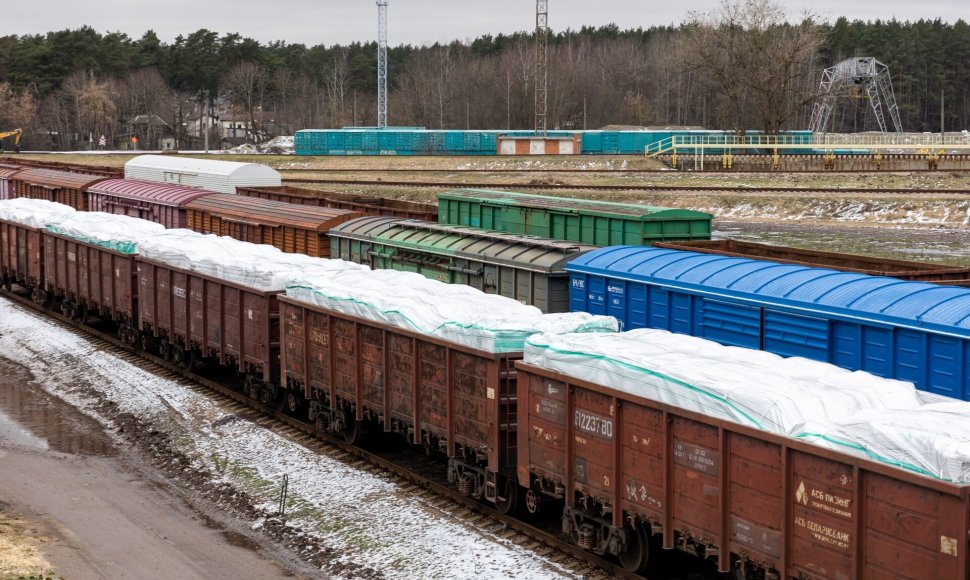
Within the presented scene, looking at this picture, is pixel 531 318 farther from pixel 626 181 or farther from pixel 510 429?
pixel 626 181

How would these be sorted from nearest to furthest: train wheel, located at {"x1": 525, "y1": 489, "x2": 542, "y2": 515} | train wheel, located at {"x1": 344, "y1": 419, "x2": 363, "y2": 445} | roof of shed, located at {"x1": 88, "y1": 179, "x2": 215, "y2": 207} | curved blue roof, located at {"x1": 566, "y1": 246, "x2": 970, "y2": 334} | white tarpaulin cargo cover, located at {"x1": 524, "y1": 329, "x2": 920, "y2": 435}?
white tarpaulin cargo cover, located at {"x1": 524, "y1": 329, "x2": 920, "y2": 435}
curved blue roof, located at {"x1": 566, "y1": 246, "x2": 970, "y2": 334}
train wheel, located at {"x1": 525, "y1": 489, "x2": 542, "y2": 515}
train wheel, located at {"x1": 344, "y1": 419, "x2": 363, "y2": 445}
roof of shed, located at {"x1": 88, "y1": 179, "x2": 215, "y2": 207}

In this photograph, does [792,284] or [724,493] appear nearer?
[724,493]

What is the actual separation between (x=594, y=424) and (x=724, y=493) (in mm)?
2263

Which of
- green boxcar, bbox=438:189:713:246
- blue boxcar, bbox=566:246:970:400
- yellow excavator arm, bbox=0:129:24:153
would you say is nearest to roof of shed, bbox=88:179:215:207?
green boxcar, bbox=438:189:713:246

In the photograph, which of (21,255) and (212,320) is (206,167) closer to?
(21,255)

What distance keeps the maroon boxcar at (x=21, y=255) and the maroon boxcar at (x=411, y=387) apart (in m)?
17.7

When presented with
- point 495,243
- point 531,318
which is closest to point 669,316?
point 531,318

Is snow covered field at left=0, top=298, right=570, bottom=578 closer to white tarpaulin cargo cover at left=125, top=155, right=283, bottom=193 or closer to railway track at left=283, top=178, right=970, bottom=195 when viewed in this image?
white tarpaulin cargo cover at left=125, top=155, right=283, bottom=193

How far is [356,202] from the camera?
40188 mm

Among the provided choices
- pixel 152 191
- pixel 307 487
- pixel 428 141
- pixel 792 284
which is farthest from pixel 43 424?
pixel 428 141

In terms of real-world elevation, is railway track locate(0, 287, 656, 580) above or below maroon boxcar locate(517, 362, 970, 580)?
below

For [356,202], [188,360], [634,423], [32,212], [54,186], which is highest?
[54,186]

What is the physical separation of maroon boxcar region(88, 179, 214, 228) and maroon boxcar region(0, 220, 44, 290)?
4.95 meters

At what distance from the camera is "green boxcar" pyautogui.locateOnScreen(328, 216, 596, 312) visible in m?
23.6
